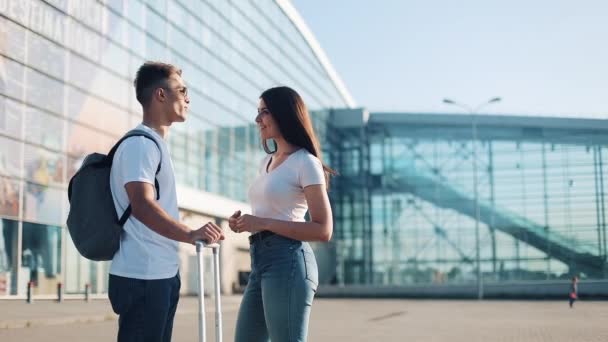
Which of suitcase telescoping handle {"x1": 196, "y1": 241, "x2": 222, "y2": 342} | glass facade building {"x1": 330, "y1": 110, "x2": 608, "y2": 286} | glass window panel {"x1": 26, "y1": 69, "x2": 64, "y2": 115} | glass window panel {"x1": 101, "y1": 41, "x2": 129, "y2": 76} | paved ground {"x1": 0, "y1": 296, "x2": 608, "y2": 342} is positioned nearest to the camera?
suitcase telescoping handle {"x1": 196, "y1": 241, "x2": 222, "y2": 342}

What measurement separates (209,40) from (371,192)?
1767cm

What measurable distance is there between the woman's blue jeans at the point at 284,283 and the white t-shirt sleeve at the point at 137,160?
575mm

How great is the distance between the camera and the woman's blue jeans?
11.1 ft

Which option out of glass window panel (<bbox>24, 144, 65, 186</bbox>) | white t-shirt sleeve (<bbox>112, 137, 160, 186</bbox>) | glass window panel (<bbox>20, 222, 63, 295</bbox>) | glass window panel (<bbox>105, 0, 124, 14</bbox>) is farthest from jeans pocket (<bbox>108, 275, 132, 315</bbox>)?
glass window panel (<bbox>105, 0, 124, 14</bbox>)

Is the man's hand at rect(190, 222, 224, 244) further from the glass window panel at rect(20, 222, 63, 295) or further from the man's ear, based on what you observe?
the glass window panel at rect(20, 222, 63, 295)

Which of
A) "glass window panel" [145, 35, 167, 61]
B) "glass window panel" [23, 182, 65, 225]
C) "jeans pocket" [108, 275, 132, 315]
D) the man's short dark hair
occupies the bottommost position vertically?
"jeans pocket" [108, 275, 132, 315]

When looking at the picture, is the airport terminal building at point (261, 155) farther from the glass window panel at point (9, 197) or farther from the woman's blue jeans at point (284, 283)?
the woman's blue jeans at point (284, 283)

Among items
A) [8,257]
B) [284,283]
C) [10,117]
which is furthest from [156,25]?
[284,283]

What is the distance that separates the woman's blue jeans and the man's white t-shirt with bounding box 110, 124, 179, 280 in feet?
1.34

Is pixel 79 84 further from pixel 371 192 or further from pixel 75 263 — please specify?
pixel 371 192

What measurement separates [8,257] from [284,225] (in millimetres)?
20436

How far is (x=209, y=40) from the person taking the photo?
35062 mm

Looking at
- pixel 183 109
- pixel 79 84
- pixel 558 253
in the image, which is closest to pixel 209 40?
pixel 79 84

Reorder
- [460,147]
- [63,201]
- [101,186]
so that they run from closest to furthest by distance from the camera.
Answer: [101,186], [63,201], [460,147]
